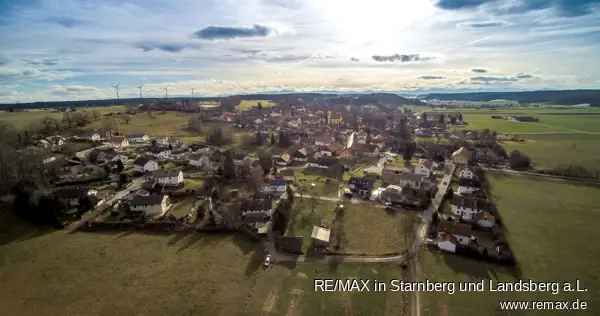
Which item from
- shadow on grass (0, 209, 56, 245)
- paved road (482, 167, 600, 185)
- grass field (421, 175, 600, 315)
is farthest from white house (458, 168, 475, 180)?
shadow on grass (0, 209, 56, 245)

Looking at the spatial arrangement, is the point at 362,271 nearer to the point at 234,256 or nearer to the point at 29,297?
the point at 234,256

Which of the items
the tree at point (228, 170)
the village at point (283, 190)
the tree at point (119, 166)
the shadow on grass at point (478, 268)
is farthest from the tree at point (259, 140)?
the shadow on grass at point (478, 268)

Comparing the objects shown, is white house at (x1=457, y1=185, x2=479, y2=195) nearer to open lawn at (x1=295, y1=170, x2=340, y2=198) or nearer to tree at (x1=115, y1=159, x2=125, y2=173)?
open lawn at (x1=295, y1=170, x2=340, y2=198)

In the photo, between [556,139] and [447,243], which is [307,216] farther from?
[556,139]

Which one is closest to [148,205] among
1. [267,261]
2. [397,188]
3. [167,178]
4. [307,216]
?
[167,178]

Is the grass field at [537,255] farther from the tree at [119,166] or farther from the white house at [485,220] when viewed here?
the tree at [119,166]
